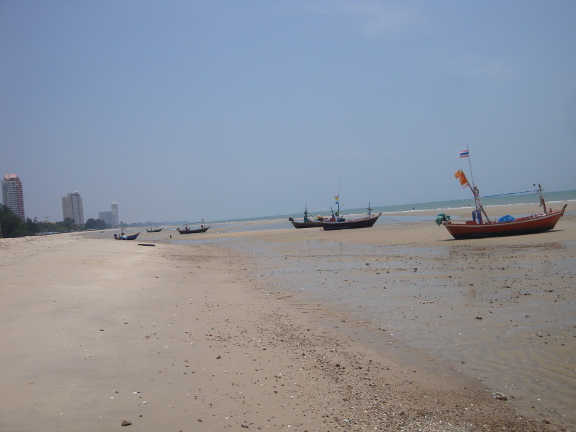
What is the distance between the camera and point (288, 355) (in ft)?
20.5

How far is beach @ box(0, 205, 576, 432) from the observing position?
4285mm

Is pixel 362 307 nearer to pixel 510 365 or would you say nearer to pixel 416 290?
pixel 416 290

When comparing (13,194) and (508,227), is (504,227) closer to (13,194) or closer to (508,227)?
(508,227)

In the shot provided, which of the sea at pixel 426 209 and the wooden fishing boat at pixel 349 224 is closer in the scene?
the wooden fishing boat at pixel 349 224

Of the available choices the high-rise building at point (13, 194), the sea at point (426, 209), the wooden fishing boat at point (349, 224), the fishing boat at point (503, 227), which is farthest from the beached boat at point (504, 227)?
the high-rise building at point (13, 194)

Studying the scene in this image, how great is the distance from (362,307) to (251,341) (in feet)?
11.3

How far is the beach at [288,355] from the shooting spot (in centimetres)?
Answer: 429

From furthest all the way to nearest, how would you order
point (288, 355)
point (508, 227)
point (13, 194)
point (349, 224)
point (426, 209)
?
point (13, 194) < point (426, 209) < point (349, 224) < point (508, 227) < point (288, 355)

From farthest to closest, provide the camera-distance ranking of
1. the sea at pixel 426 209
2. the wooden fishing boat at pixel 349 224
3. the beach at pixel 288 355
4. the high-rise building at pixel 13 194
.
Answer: the high-rise building at pixel 13 194, the sea at pixel 426 209, the wooden fishing boat at pixel 349 224, the beach at pixel 288 355

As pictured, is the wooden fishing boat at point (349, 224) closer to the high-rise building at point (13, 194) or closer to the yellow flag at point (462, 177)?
the yellow flag at point (462, 177)

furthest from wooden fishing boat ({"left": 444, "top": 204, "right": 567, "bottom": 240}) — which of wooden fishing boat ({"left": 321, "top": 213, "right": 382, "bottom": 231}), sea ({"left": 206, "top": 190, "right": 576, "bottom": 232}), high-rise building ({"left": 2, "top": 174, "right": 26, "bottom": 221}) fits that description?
high-rise building ({"left": 2, "top": 174, "right": 26, "bottom": 221})

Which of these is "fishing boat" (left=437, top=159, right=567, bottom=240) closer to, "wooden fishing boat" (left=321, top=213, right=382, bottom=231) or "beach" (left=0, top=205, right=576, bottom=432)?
"beach" (left=0, top=205, right=576, bottom=432)

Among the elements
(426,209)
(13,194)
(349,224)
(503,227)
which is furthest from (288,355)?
(13,194)

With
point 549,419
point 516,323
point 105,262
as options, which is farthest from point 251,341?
point 105,262
